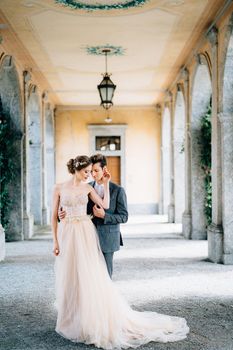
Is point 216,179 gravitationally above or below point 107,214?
above

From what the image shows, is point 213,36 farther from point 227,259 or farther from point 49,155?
point 49,155

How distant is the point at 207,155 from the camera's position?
41.6 ft

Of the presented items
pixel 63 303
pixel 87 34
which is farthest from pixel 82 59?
pixel 63 303

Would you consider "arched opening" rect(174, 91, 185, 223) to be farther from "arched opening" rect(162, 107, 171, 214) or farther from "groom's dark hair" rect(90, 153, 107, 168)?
"groom's dark hair" rect(90, 153, 107, 168)

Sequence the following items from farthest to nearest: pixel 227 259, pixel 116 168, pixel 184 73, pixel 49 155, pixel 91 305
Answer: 1. pixel 116 168
2. pixel 49 155
3. pixel 184 73
4. pixel 227 259
5. pixel 91 305

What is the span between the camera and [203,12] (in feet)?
29.9

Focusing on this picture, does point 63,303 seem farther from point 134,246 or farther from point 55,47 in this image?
point 55,47

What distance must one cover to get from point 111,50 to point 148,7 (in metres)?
3.04

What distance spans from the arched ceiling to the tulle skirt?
4.84m

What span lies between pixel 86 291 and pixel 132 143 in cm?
1702

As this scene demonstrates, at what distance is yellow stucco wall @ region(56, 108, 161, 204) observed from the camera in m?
21.4

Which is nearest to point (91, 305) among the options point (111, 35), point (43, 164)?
point (111, 35)

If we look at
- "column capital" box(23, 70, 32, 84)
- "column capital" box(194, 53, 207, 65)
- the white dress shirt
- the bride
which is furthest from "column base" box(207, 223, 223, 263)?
"column capital" box(23, 70, 32, 84)

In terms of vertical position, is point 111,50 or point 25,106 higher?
point 111,50
